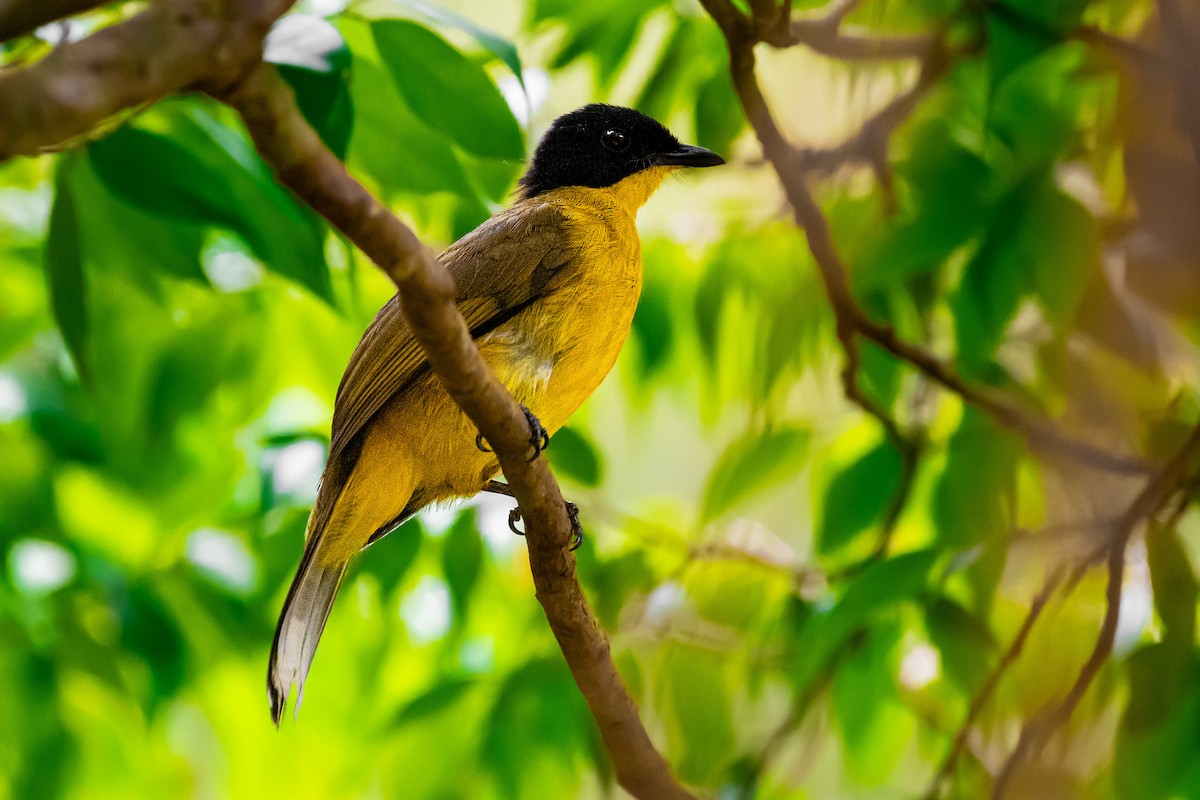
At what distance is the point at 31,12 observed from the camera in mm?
1097

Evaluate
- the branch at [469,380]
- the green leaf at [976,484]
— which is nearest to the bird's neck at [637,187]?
the green leaf at [976,484]

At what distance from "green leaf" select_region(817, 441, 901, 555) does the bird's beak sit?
3.00 ft

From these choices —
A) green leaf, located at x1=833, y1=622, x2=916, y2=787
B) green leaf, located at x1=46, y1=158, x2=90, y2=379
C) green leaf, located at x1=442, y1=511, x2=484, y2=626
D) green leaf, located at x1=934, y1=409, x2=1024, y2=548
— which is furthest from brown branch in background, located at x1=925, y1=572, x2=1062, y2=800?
green leaf, located at x1=46, y1=158, x2=90, y2=379

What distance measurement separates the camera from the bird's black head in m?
3.36

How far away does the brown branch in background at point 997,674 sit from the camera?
169cm

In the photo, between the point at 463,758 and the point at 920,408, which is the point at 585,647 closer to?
the point at 463,758

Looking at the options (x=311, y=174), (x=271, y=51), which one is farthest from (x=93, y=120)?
(x=271, y=51)

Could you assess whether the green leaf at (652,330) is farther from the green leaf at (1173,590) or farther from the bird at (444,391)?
the green leaf at (1173,590)

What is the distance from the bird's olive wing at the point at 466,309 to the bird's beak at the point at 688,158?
1.84 feet

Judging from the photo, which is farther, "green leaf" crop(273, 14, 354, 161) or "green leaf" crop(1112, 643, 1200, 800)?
"green leaf" crop(273, 14, 354, 161)

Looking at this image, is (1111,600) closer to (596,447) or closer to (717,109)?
(596,447)

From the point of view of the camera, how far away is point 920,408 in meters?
3.16

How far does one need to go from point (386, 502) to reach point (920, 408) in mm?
1425

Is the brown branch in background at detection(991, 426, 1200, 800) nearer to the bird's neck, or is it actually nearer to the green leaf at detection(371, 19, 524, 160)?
the green leaf at detection(371, 19, 524, 160)
